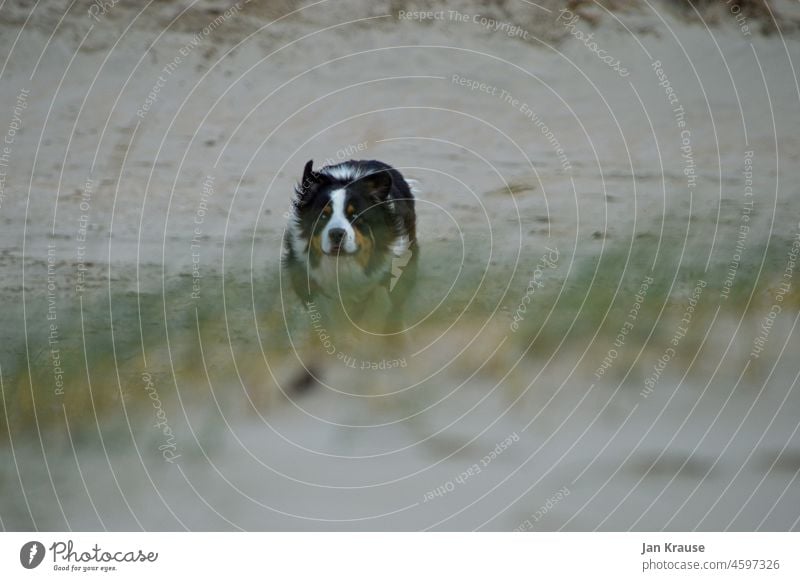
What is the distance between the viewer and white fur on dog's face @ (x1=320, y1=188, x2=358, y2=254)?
1.48 m

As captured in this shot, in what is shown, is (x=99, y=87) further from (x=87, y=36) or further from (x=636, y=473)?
(x=636, y=473)

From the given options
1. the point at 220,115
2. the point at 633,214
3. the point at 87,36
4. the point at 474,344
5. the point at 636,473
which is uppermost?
the point at 87,36

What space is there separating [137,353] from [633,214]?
0.82m

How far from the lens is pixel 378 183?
150 centimetres

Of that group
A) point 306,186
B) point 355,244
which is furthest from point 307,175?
point 355,244
